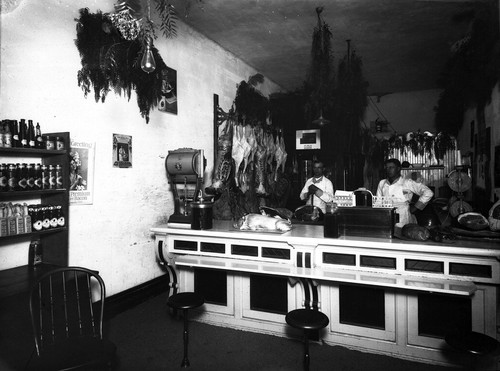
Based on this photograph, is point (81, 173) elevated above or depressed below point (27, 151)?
below

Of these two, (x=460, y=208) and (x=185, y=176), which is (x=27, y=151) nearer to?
(x=185, y=176)

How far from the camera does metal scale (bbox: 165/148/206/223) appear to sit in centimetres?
390

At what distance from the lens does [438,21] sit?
16.6 ft

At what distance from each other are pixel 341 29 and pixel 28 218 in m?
4.91

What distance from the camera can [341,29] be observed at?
532cm

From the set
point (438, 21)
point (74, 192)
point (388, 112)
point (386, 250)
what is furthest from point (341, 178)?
point (74, 192)

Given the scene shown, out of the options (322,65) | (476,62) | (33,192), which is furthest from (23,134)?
(476,62)

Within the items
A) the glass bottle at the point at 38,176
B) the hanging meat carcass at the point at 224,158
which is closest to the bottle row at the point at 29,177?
the glass bottle at the point at 38,176

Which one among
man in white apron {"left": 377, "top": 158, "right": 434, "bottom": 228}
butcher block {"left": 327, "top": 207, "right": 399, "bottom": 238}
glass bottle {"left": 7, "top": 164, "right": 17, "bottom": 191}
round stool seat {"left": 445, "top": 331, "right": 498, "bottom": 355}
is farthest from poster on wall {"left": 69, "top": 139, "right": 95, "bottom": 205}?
man in white apron {"left": 377, "top": 158, "right": 434, "bottom": 228}

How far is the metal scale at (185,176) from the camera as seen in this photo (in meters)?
3.90

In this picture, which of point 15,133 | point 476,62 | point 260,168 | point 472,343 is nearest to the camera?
point 472,343

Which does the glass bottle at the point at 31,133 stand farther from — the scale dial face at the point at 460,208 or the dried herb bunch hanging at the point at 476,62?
the dried herb bunch hanging at the point at 476,62

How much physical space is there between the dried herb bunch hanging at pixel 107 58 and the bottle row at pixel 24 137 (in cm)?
85

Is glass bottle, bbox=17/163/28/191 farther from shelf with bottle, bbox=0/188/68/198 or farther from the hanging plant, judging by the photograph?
the hanging plant
